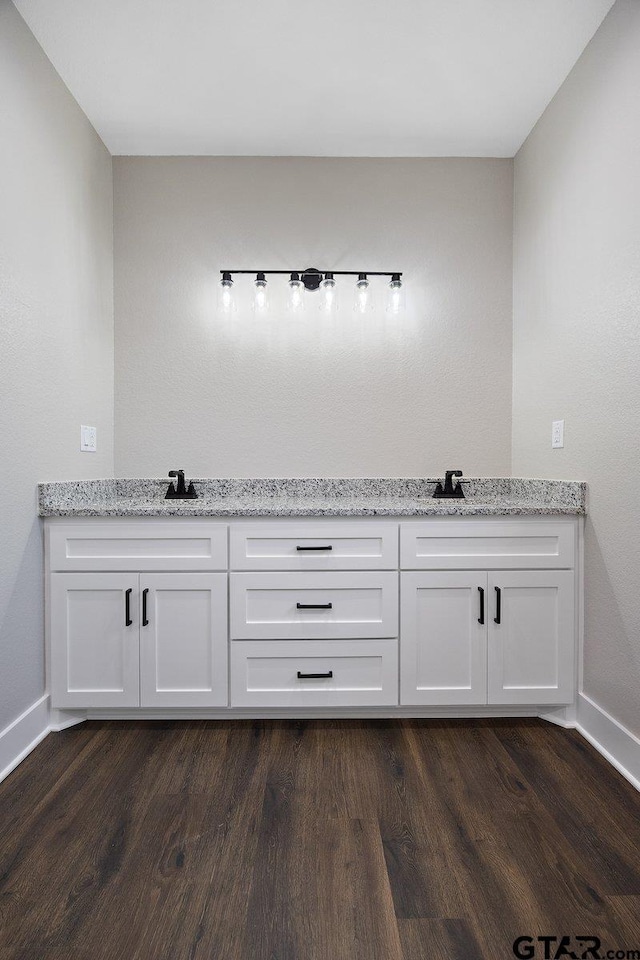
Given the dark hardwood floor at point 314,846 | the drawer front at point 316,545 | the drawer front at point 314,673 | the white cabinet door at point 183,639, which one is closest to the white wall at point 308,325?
the drawer front at point 316,545

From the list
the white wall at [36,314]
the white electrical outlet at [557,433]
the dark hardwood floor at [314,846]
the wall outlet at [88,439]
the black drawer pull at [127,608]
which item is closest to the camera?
the dark hardwood floor at [314,846]

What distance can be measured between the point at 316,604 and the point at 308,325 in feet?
4.38

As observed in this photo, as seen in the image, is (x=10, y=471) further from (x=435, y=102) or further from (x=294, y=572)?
(x=435, y=102)

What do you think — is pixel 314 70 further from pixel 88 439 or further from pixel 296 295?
pixel 88 439

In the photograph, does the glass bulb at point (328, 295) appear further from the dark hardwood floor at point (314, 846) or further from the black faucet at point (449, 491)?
the dark hardwood floor at point (314, 846)

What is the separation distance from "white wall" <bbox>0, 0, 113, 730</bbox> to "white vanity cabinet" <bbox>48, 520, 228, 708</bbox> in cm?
10

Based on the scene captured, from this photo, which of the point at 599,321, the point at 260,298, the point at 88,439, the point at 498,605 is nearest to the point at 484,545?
the point at 498,605

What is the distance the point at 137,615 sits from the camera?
189 centimetres

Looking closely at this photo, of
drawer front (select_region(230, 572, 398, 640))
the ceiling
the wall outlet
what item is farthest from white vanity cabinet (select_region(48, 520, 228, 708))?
the ceiling

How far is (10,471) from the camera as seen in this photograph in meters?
1.70

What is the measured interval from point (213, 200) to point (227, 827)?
8.34 ft

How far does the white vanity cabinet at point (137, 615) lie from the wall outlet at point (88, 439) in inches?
17.6

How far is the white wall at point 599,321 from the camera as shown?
1621 millimetres

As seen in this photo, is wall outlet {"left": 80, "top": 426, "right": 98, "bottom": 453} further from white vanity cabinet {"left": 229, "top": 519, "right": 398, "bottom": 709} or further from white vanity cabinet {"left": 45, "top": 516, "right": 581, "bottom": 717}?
white vanity cabinet {"left": 229, "top": 519, "right": 398, "bottom": 709}
